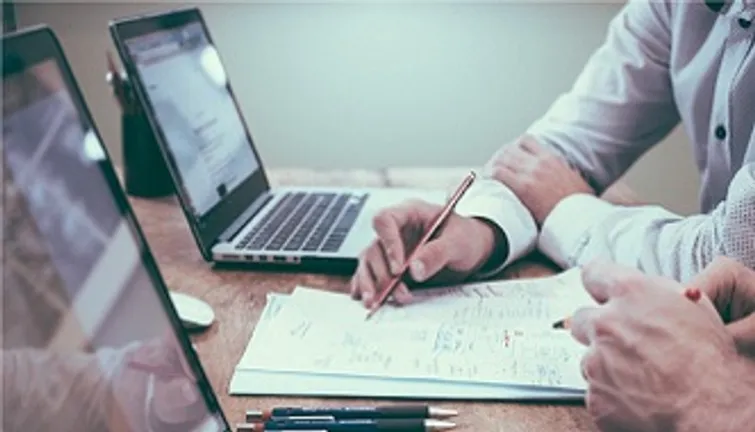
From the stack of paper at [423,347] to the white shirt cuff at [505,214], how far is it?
0.11 metres

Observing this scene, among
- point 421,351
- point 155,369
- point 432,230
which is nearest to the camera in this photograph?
point 155,369

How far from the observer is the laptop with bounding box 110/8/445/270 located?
116cm

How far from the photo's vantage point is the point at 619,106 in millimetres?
1439

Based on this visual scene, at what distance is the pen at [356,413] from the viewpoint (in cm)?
77

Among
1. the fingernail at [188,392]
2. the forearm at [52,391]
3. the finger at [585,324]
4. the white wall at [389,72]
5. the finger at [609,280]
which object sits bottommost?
the white wall at [389,72]

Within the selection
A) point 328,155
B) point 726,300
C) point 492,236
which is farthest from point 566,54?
point 726,300

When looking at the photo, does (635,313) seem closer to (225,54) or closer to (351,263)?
(351,263)

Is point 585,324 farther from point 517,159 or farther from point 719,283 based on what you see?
point 517,159

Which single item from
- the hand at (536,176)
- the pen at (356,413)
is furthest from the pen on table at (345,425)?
the hand at (536,176)

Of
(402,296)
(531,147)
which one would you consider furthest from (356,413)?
(531,147)

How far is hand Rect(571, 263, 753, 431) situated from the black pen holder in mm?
815

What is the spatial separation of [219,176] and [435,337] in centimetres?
47

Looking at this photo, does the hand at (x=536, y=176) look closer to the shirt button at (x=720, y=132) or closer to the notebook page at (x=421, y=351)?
the shirt button at (x=720, y=132)

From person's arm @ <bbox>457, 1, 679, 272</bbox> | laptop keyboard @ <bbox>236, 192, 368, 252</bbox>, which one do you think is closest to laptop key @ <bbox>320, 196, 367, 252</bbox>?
laptop keyboard @ <bbox>236, 192, 368, 252</bbox>
